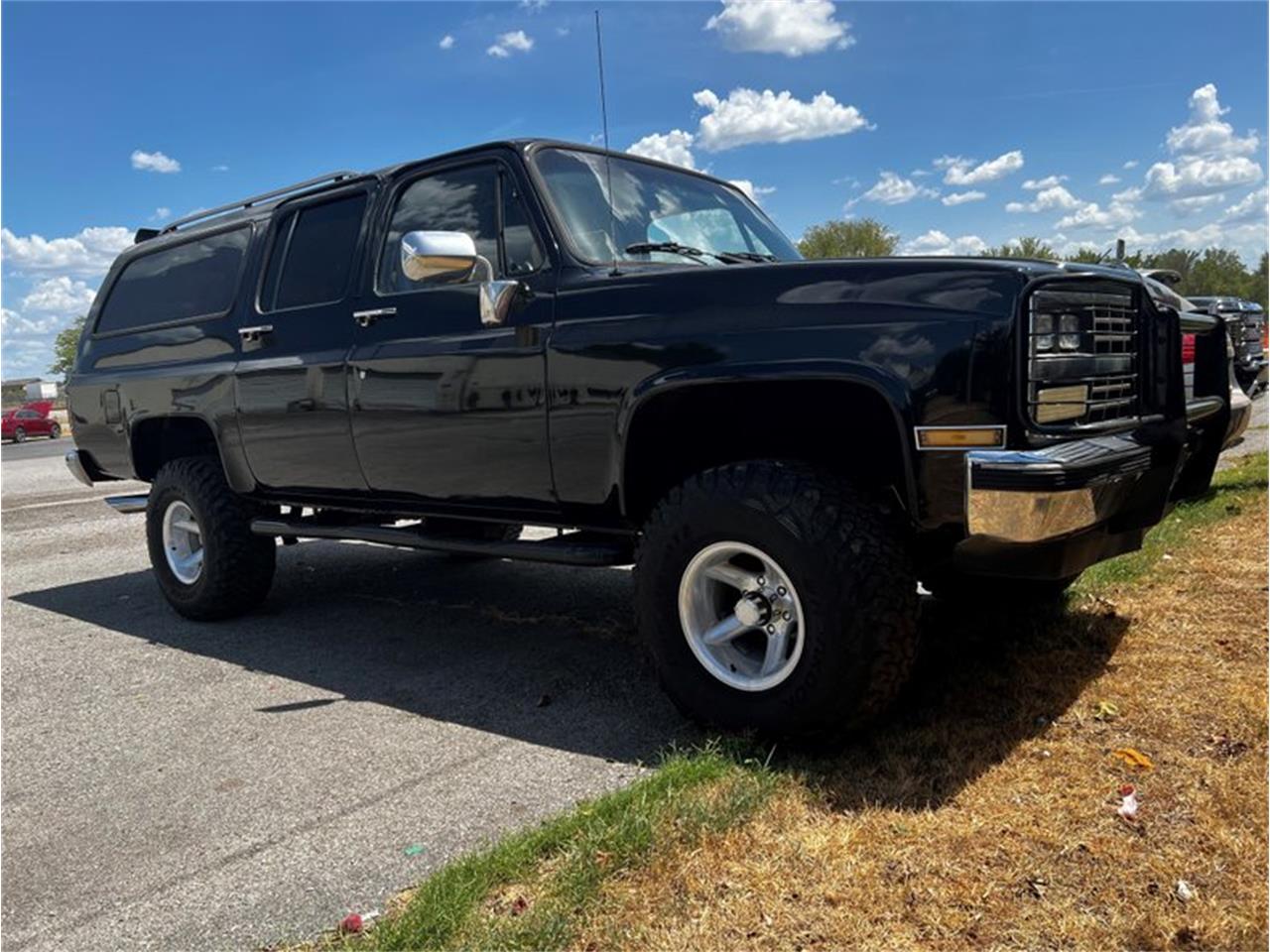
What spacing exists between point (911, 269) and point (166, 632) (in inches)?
177

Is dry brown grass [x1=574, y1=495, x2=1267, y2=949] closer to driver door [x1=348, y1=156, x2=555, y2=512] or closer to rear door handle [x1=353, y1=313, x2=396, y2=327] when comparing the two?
driver door [x1=348, y1=156, x2=555, y2=512]

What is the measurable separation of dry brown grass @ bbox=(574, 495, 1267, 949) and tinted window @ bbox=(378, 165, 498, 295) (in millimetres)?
2498

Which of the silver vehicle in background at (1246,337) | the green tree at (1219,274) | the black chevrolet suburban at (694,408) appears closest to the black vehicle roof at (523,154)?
the black chevrolet suburban at (694,408)

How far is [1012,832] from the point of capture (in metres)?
2.54

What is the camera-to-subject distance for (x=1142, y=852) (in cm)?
240

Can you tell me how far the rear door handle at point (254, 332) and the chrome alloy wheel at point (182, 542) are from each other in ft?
3.70

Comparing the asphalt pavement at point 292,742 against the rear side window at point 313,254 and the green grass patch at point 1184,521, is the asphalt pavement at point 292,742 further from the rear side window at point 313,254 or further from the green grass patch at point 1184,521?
the green grass patch at point 1184,521

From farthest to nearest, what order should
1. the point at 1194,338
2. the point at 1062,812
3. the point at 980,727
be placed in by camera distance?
the point at 1194,338 → the point at 980,727 → the point at 1062,812

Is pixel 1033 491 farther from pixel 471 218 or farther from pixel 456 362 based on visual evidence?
pixel 471 218

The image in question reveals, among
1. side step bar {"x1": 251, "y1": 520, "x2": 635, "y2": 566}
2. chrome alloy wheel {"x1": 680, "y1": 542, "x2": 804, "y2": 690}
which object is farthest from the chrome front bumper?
side step bar {"x1": 251, "y1": 520, "x2": 635, "y2": 566}

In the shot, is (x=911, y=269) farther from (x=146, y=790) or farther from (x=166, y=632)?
(x=166, y=632)

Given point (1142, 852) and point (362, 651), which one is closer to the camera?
point (1142, 852)

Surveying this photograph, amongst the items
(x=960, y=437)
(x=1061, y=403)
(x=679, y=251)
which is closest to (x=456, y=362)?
(x=679, y=251)

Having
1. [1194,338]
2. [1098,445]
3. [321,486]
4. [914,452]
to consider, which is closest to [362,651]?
[321,486]
